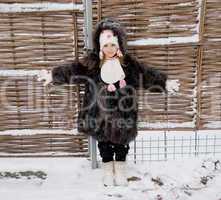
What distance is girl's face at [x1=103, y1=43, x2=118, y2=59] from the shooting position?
3.54m

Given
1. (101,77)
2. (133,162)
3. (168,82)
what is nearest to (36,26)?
(101,77)

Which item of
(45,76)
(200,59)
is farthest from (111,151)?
(200,59)

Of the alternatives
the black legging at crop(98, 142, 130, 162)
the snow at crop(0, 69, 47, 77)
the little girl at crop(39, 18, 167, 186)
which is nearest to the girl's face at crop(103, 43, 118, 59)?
the little girl at crop(39, 18, 167, 186)

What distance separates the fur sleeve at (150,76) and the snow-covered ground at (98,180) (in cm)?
84

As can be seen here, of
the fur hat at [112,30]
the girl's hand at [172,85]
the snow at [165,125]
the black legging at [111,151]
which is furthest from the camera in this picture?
the snow at [165,125]

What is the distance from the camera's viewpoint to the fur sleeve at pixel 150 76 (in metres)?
3.65

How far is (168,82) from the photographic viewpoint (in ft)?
12.2

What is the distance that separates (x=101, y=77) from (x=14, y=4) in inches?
39.5

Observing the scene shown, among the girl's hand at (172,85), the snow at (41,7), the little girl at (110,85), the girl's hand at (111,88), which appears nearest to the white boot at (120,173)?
the little girl at (110,85)

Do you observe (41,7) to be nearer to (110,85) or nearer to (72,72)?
(72,72)

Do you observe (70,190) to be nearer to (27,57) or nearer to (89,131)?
(89,131)

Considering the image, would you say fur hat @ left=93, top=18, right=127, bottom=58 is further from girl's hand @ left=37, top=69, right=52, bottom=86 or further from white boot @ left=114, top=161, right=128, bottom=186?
white boot @ left=114, top=161, right=128, bottom=186

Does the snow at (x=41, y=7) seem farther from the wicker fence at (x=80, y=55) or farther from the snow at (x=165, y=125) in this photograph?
the snow at (x=165, y=125)

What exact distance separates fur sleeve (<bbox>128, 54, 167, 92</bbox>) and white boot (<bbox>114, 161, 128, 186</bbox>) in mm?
758
